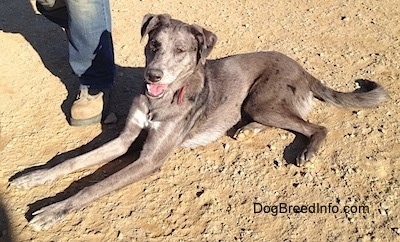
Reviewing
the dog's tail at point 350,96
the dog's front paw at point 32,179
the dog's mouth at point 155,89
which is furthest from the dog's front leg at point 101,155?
the dog's tail at point 350,96

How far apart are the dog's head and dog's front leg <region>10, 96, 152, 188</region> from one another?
23cm

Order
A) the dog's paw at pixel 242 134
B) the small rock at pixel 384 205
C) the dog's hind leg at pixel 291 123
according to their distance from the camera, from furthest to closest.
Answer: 1. the dog's paw at pixel 242 134
2. the dog's hind leg at pixel 291 123
3. the small rock at pixel 384 205

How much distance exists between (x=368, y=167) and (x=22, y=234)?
241 cm

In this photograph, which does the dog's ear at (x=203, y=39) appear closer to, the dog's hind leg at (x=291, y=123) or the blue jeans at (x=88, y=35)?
the dog's hind leg at (x=291, y=123)

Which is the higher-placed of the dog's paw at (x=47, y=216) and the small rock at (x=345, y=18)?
the small rock at (x=345, y=18)

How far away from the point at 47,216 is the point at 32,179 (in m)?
0.41

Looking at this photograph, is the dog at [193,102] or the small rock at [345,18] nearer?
the dog at [193,102]

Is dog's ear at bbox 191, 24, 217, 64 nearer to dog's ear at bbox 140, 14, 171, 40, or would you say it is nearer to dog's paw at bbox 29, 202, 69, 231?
dog's ear at bbox 140, 14, 171, 40

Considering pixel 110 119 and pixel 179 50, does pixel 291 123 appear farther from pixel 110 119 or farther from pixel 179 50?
pixel 110 119

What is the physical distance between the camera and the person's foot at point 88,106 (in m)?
4.09

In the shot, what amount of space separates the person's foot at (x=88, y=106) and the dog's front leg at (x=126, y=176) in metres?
0.69

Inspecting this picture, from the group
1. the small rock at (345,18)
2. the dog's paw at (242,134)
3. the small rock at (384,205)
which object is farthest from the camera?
the small rock at (345,18)

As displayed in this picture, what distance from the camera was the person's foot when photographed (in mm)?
4090

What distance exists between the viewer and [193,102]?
3789mm
